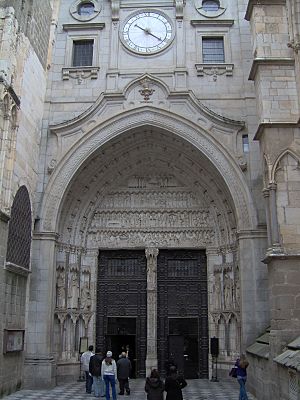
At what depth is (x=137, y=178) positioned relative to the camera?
16109 millimetres

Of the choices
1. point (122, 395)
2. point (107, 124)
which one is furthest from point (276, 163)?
point (122, 395)

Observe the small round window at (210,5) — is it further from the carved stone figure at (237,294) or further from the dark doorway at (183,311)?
the carved stone figure at (237,294)

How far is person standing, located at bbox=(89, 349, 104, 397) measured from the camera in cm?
1084

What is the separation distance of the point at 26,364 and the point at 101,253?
433 centimetres

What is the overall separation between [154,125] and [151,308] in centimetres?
582

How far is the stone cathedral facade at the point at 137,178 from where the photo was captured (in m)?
12.0

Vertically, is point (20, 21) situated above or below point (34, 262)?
above

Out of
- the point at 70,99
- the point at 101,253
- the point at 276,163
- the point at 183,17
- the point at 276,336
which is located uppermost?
the point at 183,17

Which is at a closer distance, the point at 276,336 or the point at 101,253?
the point at 276,336

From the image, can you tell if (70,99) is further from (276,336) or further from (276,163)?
(276,336)

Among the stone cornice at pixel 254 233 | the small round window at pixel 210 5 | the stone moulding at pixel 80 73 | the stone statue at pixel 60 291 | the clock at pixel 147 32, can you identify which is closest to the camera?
the stone cornice at pixel 254 233

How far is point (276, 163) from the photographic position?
33.9 ft

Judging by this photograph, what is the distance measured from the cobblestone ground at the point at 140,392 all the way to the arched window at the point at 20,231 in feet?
10.7

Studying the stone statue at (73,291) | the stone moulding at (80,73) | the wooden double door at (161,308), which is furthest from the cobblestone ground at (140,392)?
the stone moulding at (80,73)
